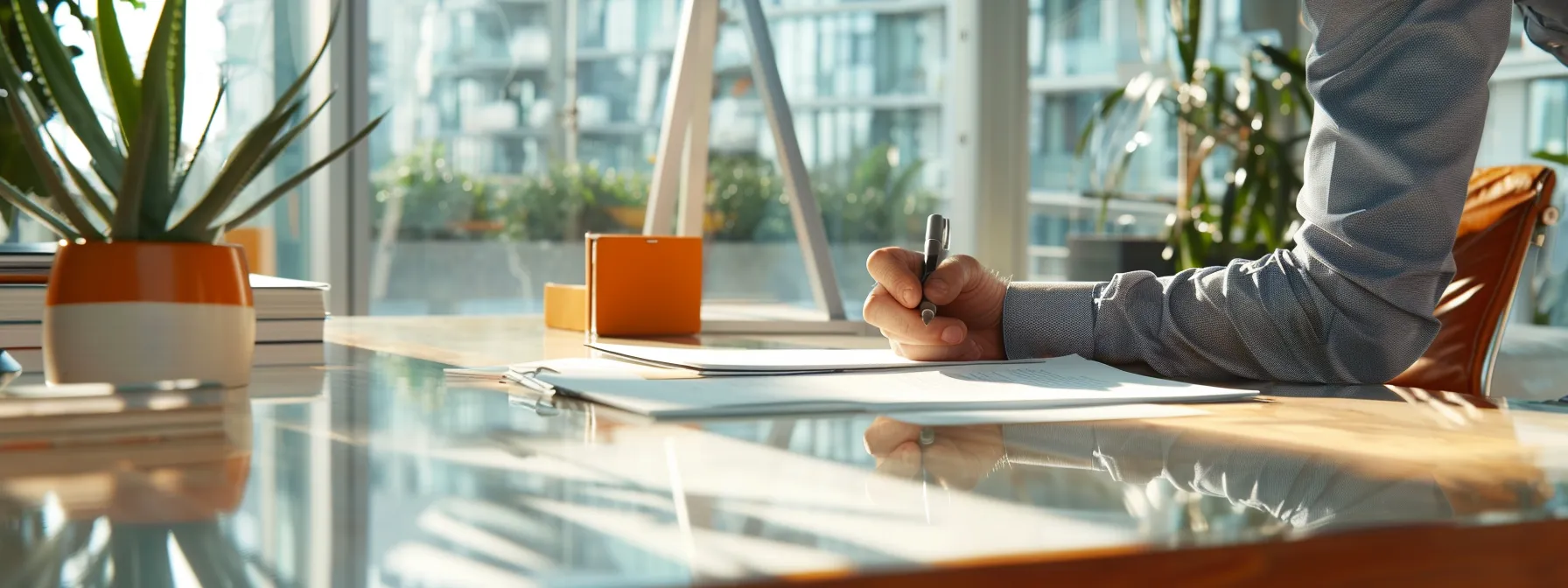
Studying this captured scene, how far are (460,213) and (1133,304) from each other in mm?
2739

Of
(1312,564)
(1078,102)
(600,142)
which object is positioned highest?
(1078,102)

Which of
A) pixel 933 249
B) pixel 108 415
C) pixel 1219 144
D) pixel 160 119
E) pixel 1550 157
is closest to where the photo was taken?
pixel 108 415

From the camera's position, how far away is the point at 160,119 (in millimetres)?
772

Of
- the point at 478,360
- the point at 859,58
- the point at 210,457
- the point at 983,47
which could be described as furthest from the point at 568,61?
the point at 210,457

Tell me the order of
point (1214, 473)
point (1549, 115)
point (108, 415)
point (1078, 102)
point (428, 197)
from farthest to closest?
point (1078, 102) → point (1549, 115) → point (428, 197) → point (108, 415) → point (1214, 473)

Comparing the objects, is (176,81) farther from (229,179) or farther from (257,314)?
(257,314)

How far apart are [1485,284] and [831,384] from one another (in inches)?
39.4

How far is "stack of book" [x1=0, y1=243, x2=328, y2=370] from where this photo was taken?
1012 mm

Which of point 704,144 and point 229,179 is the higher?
point 704,144

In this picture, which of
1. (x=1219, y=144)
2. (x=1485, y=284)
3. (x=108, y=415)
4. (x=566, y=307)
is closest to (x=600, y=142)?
(x=1219, y=144)

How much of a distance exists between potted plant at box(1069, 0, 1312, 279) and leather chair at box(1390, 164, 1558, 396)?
200cm

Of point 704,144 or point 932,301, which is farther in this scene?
point 704,144

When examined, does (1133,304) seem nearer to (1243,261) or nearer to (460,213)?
(1243,261)

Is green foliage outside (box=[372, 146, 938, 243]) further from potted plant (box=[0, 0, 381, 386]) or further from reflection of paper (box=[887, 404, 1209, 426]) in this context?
reflection of paper (box=[887, 404, 1209, 426])
